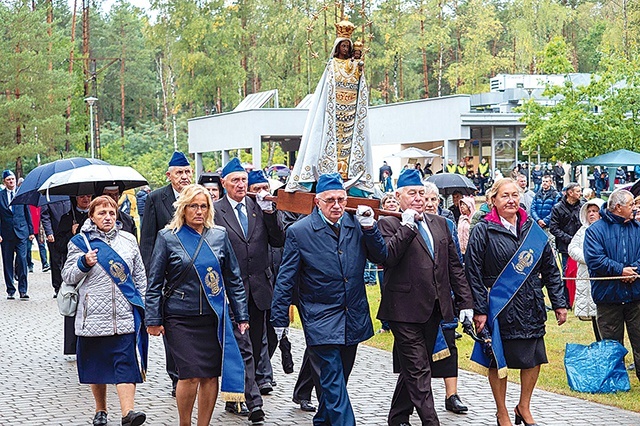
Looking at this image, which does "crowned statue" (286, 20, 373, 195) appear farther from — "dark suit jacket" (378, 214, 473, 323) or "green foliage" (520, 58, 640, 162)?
"green foliage" (520, 58, 640, 162)

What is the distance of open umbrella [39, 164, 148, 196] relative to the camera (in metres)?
10.2

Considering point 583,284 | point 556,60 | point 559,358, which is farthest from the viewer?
point 556,60

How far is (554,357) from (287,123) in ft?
125

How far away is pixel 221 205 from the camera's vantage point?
903cm

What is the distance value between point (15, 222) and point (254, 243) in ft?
34.6

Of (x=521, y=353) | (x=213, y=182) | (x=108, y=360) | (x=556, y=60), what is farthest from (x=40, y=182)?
(x=556, y=60)

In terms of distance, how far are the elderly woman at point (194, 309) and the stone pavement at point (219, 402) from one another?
3.39ft

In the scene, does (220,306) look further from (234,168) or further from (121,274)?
(234,168)

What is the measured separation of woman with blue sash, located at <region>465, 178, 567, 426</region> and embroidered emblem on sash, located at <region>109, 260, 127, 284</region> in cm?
269

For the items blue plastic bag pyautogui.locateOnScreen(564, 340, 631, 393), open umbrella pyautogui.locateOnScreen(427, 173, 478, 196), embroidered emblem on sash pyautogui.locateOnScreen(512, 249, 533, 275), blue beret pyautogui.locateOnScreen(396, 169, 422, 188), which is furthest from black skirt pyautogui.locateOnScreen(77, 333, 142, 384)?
open umbrella pyautogui.locateOnScreen(427, 173, 478, 196)

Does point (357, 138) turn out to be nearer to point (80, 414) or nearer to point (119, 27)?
point (80, 414)

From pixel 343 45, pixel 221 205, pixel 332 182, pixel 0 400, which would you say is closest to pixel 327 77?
pixel 343 45

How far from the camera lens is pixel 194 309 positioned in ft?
24.1

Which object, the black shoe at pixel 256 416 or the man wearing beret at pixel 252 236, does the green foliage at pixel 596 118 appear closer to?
the man wearing beret at pixel 252 236
